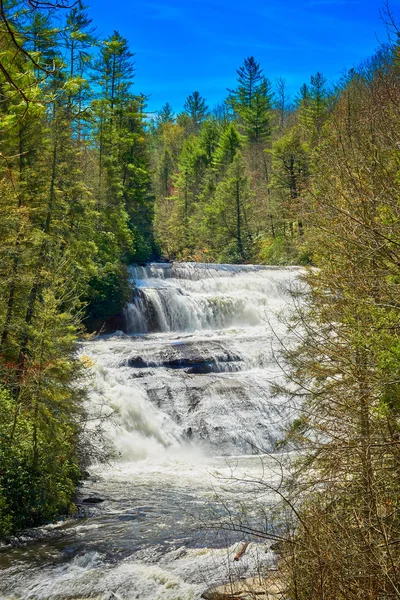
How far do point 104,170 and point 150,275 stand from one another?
616cm

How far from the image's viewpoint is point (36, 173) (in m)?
15.1

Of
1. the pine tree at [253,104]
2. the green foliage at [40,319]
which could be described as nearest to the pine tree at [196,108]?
the pine tree at [253,104]

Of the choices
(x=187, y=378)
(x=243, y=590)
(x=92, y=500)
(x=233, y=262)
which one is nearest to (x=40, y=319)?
(x=92, y=500)

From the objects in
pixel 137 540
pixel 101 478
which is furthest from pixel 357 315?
pixel 101 478

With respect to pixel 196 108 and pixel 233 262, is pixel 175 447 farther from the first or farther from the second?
pixel 196 108

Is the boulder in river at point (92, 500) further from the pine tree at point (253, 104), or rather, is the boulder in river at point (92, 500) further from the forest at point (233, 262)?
the pine tree at point (253, 104)

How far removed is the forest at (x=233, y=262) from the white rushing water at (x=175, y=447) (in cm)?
76

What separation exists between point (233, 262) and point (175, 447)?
1085 inches

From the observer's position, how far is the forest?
14.6 ft

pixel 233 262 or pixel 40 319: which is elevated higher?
pixel 233 262

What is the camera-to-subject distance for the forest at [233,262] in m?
4.44

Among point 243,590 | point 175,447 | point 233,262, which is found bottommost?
point 175,447

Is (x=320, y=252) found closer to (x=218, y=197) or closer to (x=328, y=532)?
(x=328, y=532)

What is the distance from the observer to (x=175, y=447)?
15617 mm
